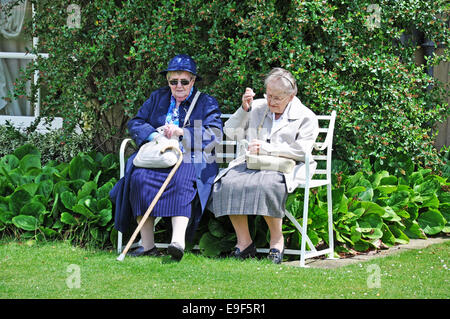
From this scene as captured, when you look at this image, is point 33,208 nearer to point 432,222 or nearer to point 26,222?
point 26,222

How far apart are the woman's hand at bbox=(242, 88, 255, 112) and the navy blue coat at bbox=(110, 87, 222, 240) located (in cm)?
24

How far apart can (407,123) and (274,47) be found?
1294 mm

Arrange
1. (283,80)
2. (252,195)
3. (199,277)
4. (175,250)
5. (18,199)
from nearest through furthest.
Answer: (199,277)
(175,250)
(252,195)
(283,80)
(18,199)

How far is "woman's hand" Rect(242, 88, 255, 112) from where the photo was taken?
15.5ft

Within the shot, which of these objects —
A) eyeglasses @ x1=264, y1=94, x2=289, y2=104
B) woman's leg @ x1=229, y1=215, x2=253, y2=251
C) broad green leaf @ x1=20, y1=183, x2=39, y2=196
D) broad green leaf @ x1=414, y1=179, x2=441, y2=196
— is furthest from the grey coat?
broad green leaf @ x1=20, y1=183, x2=39, y2=196

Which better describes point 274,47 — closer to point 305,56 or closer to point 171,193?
point 305,56

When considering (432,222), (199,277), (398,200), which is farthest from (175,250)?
(432,222)

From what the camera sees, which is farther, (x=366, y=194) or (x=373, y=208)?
(x=366, y=194)

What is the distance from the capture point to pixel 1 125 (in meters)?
6.59

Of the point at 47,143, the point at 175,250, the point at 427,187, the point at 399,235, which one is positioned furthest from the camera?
the point at 47,143

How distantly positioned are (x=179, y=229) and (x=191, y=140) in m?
0.71

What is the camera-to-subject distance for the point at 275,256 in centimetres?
443

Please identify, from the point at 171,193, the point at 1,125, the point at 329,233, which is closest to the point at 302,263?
the point at 329,233

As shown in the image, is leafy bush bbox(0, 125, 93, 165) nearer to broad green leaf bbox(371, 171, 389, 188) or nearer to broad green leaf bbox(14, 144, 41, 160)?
broad green leaf bbox(14, 144, 41, 160)
